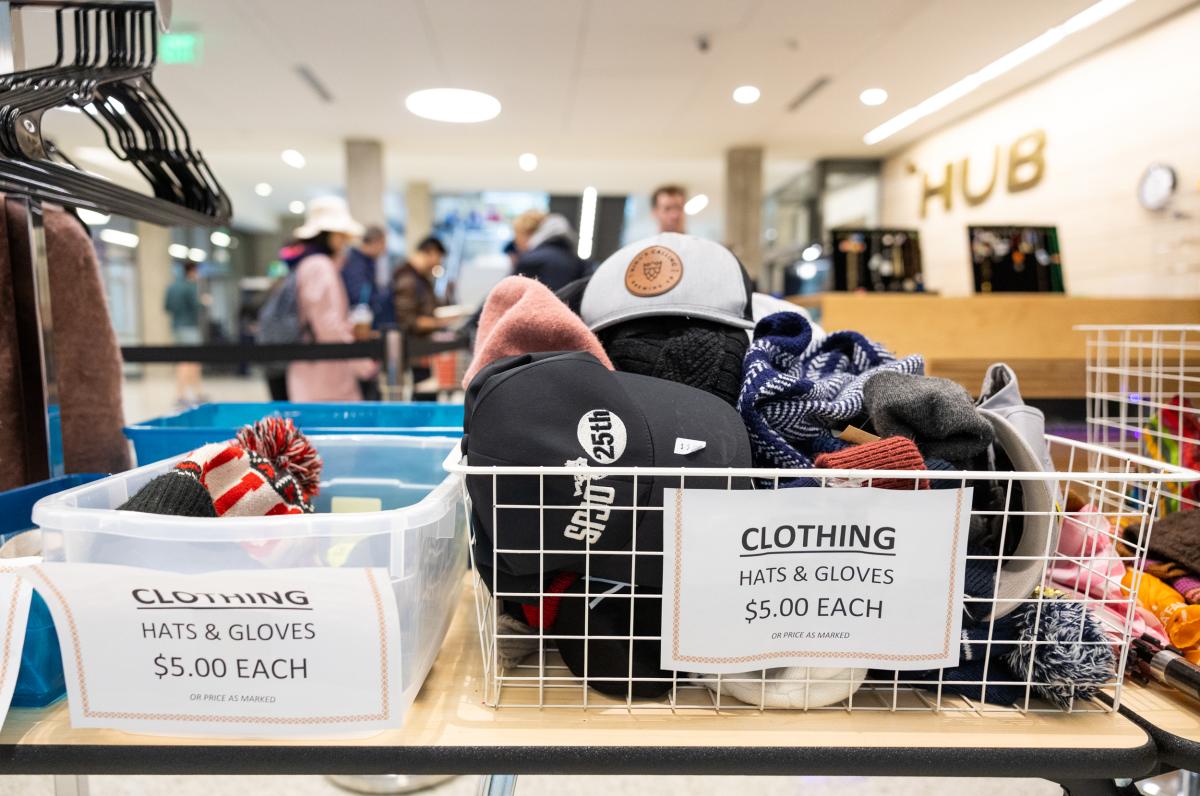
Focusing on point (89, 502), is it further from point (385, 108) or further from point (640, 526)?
point (385, 108)

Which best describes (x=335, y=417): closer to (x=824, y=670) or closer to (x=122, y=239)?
(x=824, y=670)

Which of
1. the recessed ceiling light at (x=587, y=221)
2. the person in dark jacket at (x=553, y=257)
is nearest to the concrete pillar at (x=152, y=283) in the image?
the recessed ceiling light at (x=587, y=221)

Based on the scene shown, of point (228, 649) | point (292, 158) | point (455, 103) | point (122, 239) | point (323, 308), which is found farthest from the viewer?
point (122, 239)

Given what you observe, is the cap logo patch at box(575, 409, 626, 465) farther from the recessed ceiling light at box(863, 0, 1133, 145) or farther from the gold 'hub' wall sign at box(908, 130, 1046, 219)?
the gold 'hub' wall sign at box(908, 130, 1046, 219)

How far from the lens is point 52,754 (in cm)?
46

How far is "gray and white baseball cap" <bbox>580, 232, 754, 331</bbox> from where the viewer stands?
68cm

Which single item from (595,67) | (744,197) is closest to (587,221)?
(744,197)

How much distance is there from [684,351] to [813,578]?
251 millimetres

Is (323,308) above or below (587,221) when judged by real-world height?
below

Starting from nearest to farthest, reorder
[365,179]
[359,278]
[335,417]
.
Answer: [335,417], [359,278], [365,179]

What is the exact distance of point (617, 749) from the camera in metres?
0.46

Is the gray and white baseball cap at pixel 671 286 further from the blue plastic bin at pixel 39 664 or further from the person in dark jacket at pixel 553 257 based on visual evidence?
the person in dark jacket at pixel 553 257

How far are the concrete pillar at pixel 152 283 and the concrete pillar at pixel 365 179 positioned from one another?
17.5 feet

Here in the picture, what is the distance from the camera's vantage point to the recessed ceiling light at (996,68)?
3.95m
